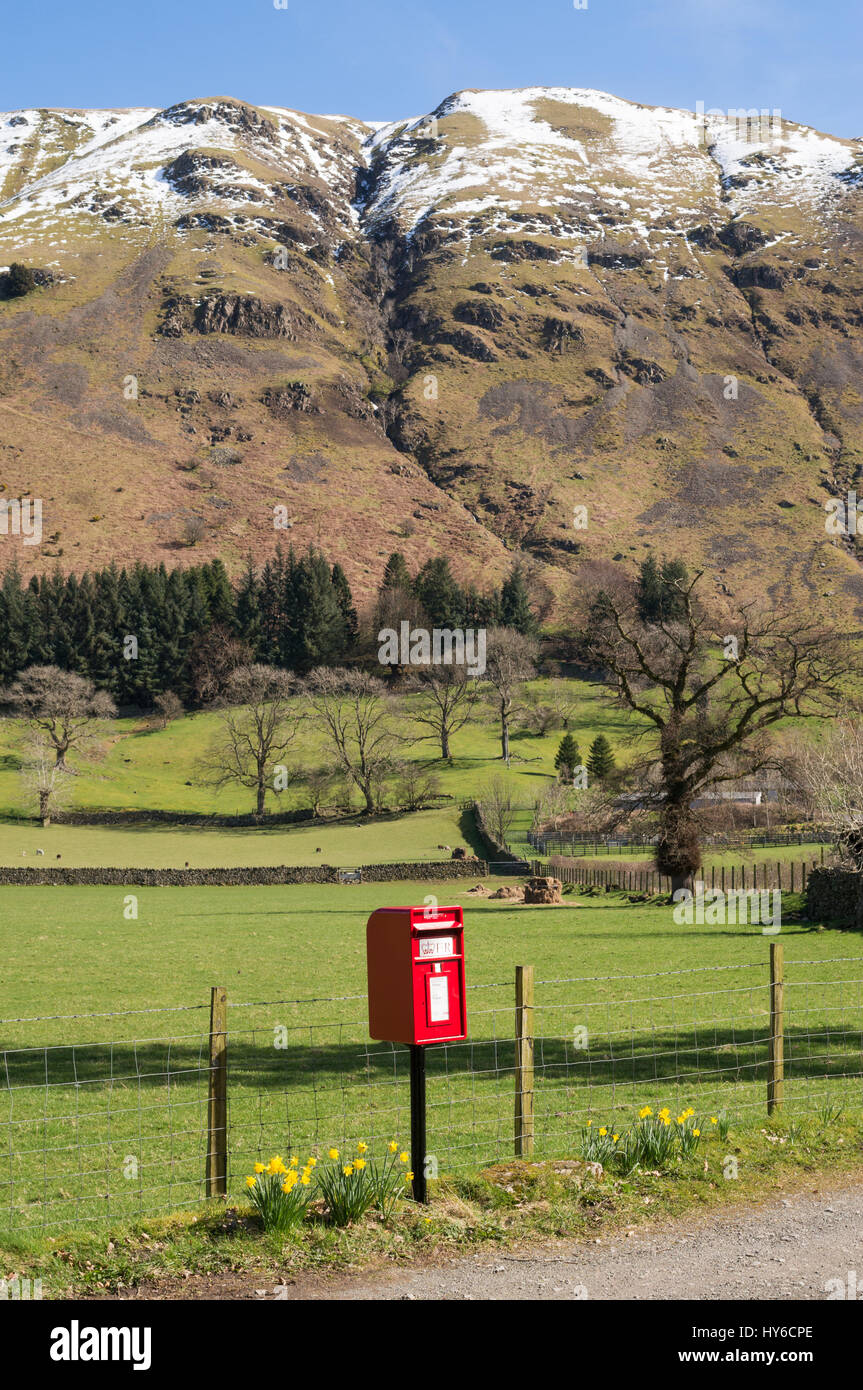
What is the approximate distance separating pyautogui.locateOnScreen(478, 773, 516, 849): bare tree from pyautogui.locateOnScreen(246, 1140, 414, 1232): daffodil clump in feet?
204

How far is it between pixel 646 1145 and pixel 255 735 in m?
87.6

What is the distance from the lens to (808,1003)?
1897cm

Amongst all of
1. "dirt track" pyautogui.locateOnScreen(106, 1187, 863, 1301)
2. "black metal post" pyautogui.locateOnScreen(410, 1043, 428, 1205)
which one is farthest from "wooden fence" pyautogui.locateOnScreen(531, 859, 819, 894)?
"black metal post" pyautogui.locateOnScreen(410, 1043, 428, 1205)

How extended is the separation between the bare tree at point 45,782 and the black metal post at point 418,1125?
76746 mm

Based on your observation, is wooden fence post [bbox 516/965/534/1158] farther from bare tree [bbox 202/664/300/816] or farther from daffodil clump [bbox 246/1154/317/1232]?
bare tree [bbox 202/664/300/816]

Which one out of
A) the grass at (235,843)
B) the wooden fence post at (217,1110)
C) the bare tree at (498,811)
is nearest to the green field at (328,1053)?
the wooden fence post at (217,1110)

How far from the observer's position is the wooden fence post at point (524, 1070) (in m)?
9.35

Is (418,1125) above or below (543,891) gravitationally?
above

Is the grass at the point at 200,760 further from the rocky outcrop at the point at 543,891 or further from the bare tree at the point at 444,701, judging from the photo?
the rocky outcrop at the point at 543,891

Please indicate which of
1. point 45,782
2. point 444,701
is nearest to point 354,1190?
point 45,782

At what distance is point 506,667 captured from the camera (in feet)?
333

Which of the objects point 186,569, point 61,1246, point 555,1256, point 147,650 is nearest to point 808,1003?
point 555,1256

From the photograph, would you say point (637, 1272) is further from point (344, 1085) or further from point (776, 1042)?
point (344, 1085)
